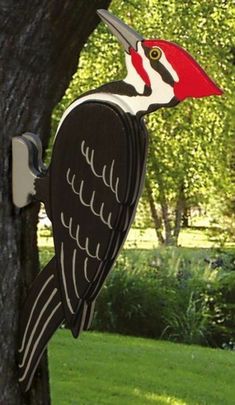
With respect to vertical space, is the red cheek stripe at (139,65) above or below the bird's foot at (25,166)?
above

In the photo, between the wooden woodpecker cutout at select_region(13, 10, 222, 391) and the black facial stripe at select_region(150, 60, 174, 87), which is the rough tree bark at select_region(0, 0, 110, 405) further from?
the black facial stripe at select_region(150, 60, 174, 87)

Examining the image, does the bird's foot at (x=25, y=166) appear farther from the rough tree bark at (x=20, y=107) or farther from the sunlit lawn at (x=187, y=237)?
the sunlit lawn at (x=187, y=237)

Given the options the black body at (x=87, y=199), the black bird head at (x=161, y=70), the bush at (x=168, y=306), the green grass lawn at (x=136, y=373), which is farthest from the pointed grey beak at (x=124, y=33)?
the bush at (x=168, y=306)

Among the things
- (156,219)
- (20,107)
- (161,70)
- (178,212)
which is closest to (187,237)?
(156,219)

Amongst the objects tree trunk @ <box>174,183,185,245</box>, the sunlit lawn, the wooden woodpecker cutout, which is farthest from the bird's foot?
tree trunk @ <box>174,183,185,245</box>

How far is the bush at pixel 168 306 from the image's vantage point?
10.3 meters

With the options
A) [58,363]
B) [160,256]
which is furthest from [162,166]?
[58,363]

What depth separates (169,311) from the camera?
10.4 m

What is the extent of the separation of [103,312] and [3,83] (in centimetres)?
762

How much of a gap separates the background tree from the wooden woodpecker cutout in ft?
32.2

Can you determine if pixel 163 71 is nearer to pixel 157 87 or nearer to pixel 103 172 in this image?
pixel 157 87

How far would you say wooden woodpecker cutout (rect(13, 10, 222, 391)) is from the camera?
8.39ft

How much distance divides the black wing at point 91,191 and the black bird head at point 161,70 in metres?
0.11

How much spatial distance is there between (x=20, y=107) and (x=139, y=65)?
494mm
